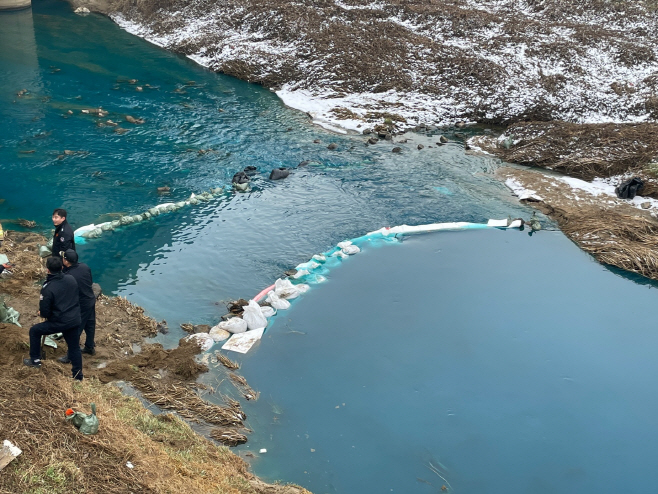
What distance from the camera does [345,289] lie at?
14.0 metres

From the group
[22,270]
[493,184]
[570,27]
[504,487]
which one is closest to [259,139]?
[493,184]

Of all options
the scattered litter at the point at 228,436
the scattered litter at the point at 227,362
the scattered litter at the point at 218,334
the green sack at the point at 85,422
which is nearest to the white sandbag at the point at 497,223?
the scattered litter at the point at 218,334

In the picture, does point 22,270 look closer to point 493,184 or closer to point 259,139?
point 259,139

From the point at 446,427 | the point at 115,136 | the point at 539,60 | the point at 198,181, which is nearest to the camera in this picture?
the point at 446,427

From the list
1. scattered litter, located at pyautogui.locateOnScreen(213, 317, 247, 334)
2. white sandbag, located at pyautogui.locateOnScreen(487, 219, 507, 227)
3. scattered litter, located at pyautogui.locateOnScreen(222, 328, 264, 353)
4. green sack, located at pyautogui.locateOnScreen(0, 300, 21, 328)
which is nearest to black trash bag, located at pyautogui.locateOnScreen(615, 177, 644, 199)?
white sandbag, located at pyautogui.locateOnScreen(487, 219, 507, 227)

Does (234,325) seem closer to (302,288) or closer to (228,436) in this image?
(302,288)

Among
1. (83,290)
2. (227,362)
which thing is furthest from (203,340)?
(83,290)

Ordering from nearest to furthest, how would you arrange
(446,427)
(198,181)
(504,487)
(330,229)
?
1. (504,487)
2. (446,427)
3. (330,229)
4. (198,181)

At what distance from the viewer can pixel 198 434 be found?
9.45 m

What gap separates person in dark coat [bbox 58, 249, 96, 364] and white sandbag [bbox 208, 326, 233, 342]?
2.40m

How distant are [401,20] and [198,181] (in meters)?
19.0

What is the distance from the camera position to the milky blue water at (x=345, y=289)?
983 centimetres

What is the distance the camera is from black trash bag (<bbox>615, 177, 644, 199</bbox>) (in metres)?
18.6

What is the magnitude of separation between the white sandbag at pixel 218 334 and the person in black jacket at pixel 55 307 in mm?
3342
